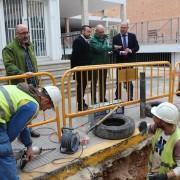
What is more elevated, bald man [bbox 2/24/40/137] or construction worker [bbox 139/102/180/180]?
bald man [bbox 2/24/40/137]

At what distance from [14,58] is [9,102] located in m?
2.13

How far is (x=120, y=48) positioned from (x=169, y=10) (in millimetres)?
21992

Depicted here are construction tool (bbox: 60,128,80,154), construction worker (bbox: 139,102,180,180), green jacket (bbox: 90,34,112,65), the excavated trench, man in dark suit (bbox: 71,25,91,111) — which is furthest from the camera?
green jacket (bbox: 90,34,112,65)

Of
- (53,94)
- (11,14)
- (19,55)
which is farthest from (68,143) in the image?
(11,14)

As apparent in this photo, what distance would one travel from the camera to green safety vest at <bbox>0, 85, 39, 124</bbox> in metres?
2.51

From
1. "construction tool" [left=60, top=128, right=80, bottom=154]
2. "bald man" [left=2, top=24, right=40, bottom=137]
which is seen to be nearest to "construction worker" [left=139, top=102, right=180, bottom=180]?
"construction tool" [left=60, top=128, right=80, bottom=154]

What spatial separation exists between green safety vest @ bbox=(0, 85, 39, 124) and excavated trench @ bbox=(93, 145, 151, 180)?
2013mm

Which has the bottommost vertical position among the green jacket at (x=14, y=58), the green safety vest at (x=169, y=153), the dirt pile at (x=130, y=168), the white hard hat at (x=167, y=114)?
the dirt pile at (x=130, y=168)

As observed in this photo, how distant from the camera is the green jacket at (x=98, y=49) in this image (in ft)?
18.4

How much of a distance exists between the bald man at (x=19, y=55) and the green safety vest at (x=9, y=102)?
5.84 ft

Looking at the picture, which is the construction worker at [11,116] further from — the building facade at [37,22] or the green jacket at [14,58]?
the building facade at [37,22]

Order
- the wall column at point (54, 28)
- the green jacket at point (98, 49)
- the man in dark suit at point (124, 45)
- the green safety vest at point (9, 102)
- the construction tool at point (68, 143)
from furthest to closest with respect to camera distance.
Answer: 1. the wall column at point (54, 28)
2. the man in dark suit at point (124, 45)
3. the green jacket at point (98, 49)
4. the construction tool at point (68, 143)
5. the green safety vest at point (9, 102)

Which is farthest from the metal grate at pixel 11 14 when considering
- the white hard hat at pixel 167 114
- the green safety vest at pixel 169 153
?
the green safety vest at pixel 169 153

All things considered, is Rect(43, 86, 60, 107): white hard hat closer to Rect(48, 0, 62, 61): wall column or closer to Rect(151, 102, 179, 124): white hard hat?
Rect(151, 102, 179, 124): white hard hat
